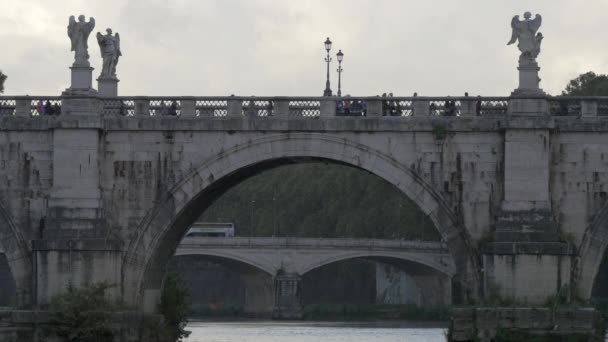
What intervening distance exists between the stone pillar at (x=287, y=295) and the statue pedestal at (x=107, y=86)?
5381 centimetres

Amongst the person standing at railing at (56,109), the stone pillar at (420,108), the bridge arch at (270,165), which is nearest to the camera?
the bridge arch at (270,165)

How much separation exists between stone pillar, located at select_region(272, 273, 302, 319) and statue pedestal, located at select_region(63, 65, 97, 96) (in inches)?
2207

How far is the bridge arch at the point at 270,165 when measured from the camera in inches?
2542

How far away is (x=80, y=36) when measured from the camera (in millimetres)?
66438

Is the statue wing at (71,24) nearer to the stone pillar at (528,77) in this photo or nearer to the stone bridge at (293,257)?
the stone pillar at (528,77)

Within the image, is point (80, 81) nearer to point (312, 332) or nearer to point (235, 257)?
point (312, 332)

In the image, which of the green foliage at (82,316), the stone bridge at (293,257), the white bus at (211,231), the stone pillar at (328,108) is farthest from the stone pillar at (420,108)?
the white bus at (211,231)

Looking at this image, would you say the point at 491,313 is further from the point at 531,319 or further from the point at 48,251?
the point at 48,251

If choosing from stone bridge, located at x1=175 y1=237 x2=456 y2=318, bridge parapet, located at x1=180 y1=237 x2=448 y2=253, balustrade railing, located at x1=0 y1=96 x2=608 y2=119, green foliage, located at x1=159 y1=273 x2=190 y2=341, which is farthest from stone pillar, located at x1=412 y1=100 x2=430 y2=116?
stone bridge, located at x1=175 y1=237 x2=456 y2=318

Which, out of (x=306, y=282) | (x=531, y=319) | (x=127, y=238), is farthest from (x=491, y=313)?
(x=306, y=282)

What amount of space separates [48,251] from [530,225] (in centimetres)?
1576

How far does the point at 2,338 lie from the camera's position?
6375 centimetres

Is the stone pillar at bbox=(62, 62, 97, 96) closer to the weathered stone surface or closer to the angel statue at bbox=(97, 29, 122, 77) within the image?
the angel statue at bbox=(97, 29, 122, 77)

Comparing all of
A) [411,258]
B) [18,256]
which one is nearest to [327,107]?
[18,256]
